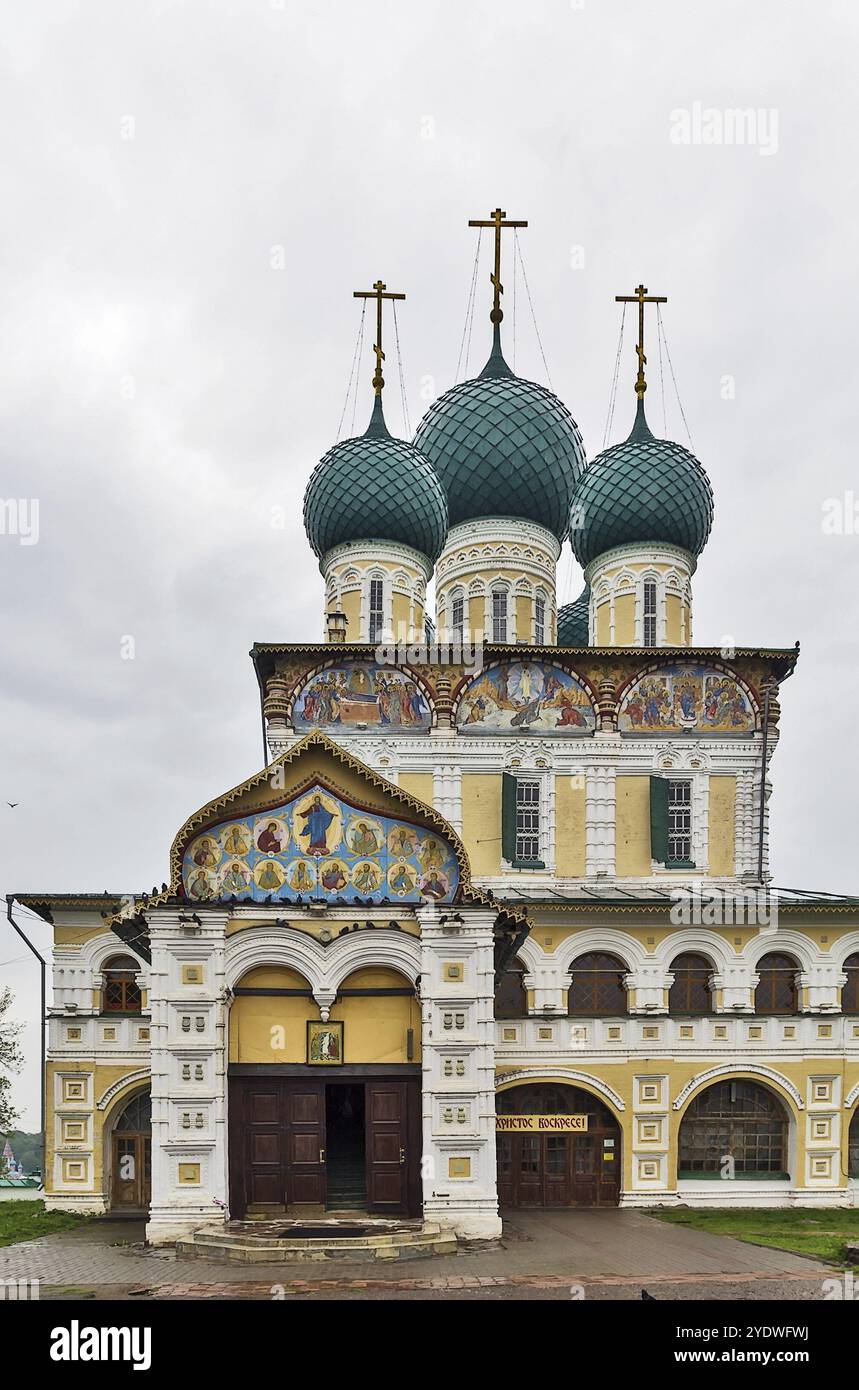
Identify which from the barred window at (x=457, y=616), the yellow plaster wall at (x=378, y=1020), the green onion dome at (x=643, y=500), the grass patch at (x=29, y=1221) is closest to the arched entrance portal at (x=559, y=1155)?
the yellow plaster wall at (x=378, y=1020)

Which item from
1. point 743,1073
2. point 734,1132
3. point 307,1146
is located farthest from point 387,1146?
point 734,1132

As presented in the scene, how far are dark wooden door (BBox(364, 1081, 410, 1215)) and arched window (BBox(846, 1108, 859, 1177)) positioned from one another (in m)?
9.85

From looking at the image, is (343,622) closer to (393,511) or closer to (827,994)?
(393,511)

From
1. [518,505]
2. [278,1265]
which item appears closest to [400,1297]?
[278,1265]

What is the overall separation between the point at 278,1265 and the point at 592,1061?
9209mm

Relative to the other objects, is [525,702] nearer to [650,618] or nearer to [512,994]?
[650,618]

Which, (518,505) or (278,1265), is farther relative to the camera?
(518,505)

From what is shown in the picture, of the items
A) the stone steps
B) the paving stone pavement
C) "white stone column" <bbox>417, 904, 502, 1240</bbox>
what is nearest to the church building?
"white stone column" <bbox>417, 904, 502, 1240</bbox>

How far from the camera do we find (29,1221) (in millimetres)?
19688

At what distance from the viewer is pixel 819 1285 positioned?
13180mm

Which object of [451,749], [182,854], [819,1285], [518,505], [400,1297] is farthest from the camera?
[518,505]

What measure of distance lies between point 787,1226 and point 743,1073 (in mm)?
3356

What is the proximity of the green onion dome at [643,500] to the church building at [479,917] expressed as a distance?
0.24 ft

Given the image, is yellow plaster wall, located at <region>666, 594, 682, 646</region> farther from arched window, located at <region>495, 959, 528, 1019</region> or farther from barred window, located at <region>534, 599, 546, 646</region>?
arched window, located at <region>495, 959, 528, 1019</region>
